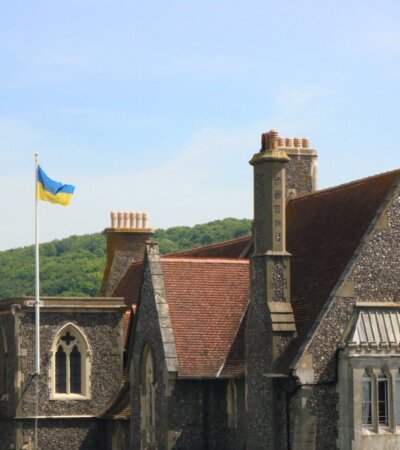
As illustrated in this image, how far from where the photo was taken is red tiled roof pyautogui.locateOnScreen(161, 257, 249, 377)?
4297cm

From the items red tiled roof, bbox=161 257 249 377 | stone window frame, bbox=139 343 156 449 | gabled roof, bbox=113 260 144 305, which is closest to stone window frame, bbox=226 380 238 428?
red tiled roof, bbox=161 257 249 377

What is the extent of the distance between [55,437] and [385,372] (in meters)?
14.5

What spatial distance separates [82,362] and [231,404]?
8.49m

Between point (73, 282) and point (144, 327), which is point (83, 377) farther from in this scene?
point (73, 282)

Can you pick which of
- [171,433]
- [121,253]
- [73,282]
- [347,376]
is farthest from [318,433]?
[73,282]

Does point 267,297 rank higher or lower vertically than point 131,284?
lower

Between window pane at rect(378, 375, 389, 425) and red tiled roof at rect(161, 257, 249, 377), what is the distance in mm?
5350

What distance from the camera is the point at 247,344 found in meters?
41.8

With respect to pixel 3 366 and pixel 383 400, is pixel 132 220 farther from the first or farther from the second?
pixel 383 400

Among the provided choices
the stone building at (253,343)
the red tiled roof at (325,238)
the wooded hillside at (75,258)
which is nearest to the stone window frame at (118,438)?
the stone building at (253,343)

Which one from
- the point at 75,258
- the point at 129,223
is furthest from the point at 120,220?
the point at 75,258

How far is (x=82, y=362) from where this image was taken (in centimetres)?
5012

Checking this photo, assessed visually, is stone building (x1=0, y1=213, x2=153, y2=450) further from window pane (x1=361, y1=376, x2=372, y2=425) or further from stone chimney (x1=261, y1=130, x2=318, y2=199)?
window pane (x1=361, y1=376, x2=372, y2=425)

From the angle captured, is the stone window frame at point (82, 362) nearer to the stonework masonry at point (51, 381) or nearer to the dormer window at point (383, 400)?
the stonework masonry at point (51, 381)
